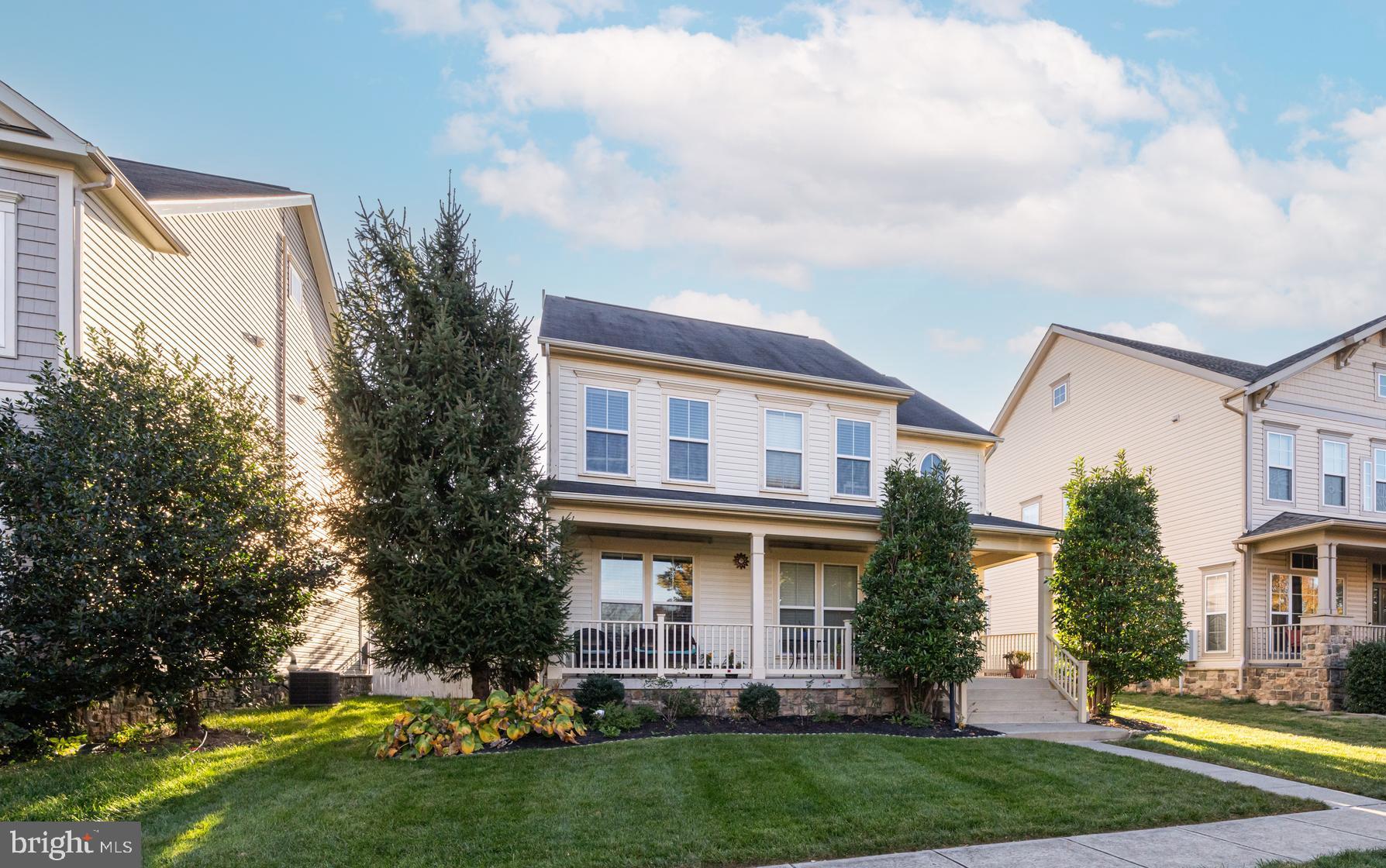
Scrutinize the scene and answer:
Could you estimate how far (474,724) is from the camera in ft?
33.2

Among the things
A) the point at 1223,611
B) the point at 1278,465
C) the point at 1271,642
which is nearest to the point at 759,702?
the point at 1271,642

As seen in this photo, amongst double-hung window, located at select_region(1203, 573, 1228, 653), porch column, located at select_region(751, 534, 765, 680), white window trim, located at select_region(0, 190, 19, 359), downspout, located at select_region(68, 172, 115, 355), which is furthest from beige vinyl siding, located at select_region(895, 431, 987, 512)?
white window trim, located at select_region(0, 190, 19, 359)

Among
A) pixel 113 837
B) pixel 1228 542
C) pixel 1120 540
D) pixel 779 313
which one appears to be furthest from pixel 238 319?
pixel 1228 542

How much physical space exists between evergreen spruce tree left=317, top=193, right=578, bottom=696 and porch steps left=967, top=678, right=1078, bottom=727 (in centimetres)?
705

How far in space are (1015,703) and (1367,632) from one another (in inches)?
368

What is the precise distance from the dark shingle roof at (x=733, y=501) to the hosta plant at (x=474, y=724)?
10.3 feet

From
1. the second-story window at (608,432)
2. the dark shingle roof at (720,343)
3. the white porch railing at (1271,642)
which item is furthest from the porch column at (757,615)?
the white porch railing at (1271,642)

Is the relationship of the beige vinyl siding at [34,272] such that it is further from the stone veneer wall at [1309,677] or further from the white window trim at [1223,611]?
the white window trim at [1223,611]

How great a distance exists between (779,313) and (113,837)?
697 inches

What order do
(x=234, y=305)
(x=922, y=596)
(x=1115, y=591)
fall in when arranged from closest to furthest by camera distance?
(x=922, y=596), (x=1115, y=591), (x=234, y=305)

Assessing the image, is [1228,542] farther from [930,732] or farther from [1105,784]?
[1105,784]

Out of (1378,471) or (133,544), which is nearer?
(133,544)

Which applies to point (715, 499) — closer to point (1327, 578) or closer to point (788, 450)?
point (788, 450)

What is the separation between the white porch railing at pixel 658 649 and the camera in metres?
13.3
